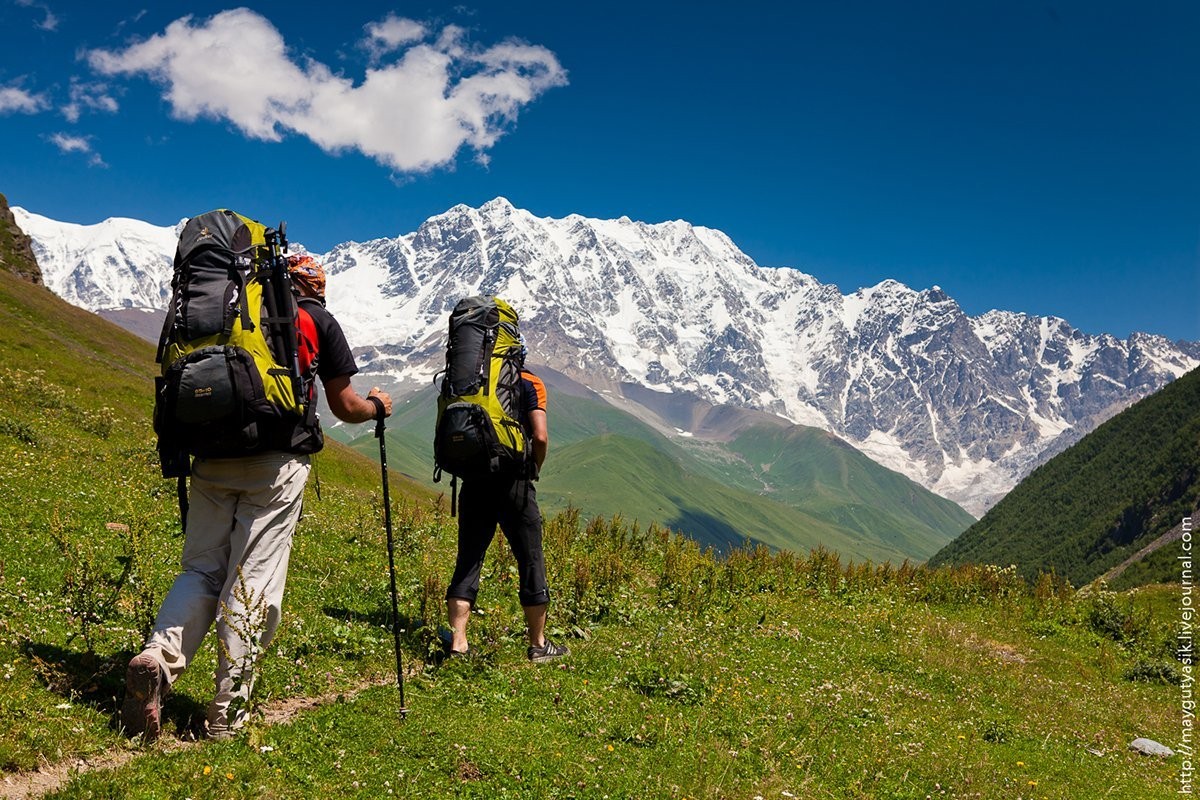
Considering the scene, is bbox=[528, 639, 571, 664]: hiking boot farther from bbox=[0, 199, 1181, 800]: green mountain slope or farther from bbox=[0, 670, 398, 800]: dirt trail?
bbox=[0, 670, 398, 800]: dirt trail

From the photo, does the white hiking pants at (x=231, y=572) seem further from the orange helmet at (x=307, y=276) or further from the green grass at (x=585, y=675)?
the orange helmet at (x=307, y=276)

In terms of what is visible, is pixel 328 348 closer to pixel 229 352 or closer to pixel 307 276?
pixel 307 276

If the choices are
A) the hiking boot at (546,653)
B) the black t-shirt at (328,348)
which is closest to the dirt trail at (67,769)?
the black t-shirt at (328,348)

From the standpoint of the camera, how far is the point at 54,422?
80.1ft

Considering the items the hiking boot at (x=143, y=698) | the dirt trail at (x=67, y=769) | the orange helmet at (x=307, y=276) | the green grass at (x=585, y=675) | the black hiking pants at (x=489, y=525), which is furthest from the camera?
the black hiking pants at (x=489, y=525)

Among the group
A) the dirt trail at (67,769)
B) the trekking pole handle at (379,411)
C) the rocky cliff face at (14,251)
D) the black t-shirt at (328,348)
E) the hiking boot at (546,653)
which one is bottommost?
the dirt trail at (67,769)

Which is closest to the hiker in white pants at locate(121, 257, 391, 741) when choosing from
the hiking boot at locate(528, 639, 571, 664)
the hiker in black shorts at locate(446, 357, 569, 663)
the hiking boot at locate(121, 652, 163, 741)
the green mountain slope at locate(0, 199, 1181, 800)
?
the hiking boot at locate(121, 652, 163, 741)

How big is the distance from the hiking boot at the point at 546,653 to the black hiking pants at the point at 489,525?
1042 mm

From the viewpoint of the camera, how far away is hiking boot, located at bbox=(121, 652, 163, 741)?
626 cm

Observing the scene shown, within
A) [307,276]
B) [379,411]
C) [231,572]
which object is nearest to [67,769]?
[231,572]

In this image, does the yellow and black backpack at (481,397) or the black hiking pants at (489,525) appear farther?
the black hiking pants at (489,525)

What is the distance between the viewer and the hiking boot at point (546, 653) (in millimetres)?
10172

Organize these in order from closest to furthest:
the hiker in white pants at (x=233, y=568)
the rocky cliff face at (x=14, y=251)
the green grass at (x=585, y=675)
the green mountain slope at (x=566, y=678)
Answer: the hiker in white pants at (x=233, y=568) → the green mountain slope at (x=566, y=678) → the green grass at (x=585, y=675) → the rocky cliff face at (x=14, y=251)

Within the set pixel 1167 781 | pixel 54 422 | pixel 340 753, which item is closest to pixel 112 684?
pixel 340 753
